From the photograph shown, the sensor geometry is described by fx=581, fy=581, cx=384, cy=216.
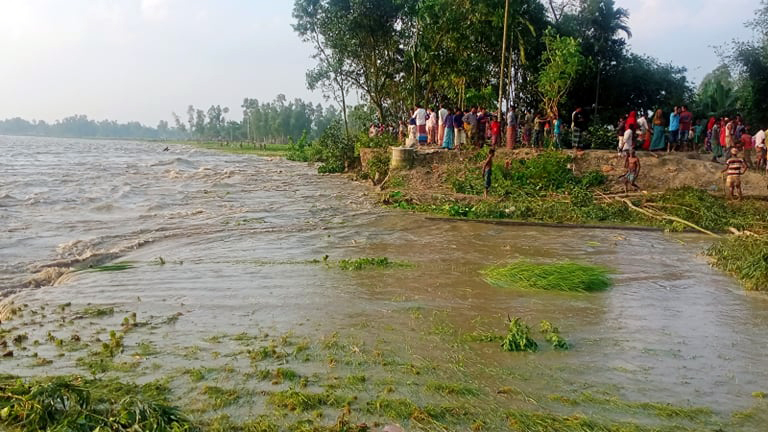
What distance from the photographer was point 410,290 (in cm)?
813

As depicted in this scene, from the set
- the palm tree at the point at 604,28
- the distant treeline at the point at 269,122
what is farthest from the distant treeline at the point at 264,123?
the palm tree at the point at 604,28

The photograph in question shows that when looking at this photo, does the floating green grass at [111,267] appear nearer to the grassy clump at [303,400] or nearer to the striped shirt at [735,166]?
the grassy clump at [303,400]

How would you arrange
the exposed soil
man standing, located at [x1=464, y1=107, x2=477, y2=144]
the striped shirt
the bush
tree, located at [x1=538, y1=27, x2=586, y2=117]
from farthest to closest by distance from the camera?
the bush
man standing, located at [x1=464, y1=107, x2=477, y2=144]
tree, located at [x1=538, y1=27, x2=586, y2=117]
the exposed soil
the striped shirt

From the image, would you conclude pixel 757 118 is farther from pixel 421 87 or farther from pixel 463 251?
pixel 463 251

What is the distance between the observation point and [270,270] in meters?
9.47

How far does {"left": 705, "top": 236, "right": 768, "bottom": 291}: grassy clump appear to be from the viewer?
823 cm

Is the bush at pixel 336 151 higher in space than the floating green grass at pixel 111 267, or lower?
higher

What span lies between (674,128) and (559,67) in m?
4.29

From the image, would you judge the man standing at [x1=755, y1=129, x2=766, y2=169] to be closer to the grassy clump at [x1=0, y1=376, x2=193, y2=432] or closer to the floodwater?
the floodwater

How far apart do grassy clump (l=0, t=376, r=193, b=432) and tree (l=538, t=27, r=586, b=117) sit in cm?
1817

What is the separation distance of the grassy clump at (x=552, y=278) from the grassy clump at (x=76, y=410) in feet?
17.3

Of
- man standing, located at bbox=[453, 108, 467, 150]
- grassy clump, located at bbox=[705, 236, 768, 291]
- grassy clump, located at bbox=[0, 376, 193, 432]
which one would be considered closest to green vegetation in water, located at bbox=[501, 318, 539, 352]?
grassy clump, located at bbox=[0, 376, 193, 432]

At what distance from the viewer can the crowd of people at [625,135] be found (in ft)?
61.1

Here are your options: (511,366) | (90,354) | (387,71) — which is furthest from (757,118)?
(90,354)
